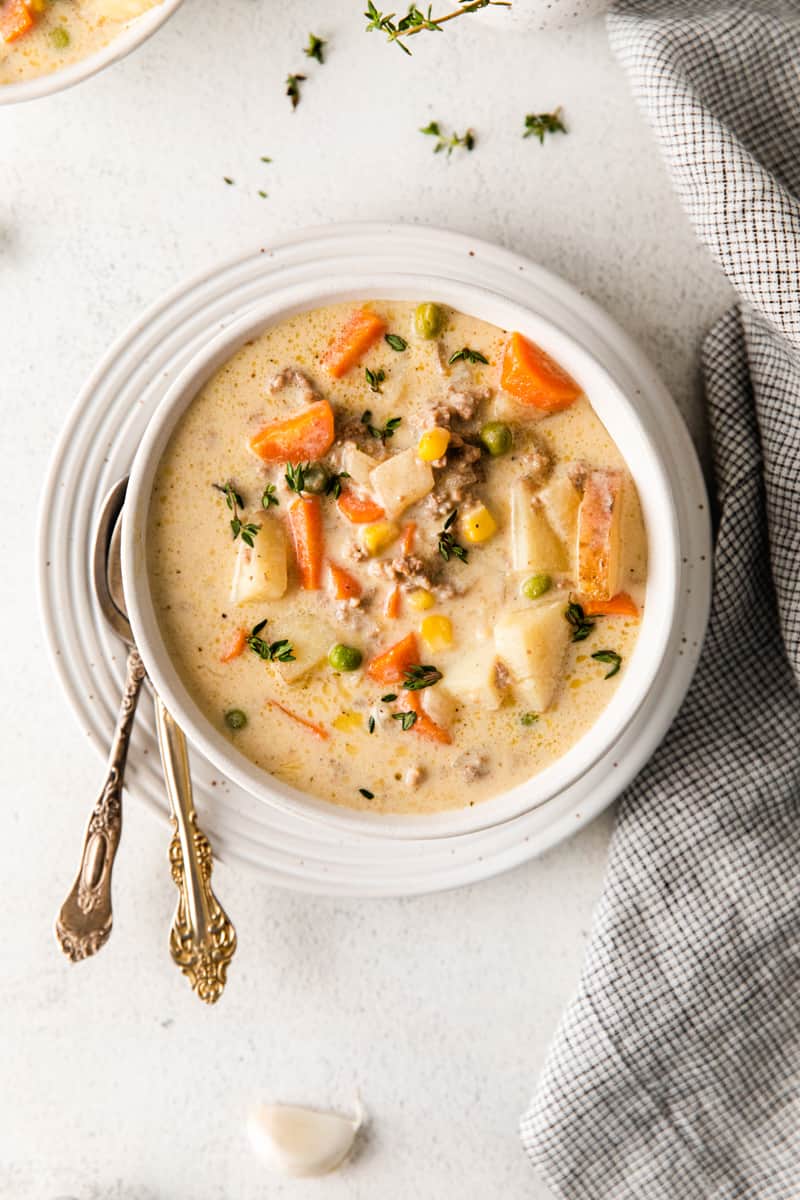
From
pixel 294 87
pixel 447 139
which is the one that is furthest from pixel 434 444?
pixel 294 87

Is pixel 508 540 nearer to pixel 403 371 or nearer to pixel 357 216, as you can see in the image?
pixel 403 371

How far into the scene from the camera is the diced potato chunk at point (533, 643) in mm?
2592

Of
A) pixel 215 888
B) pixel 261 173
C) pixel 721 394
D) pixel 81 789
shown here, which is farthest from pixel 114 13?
pixel 215 888

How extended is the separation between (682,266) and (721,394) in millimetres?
382

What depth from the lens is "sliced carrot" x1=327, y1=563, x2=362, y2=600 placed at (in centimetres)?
260

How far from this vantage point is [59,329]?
10.3 ft

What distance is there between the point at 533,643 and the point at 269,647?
2.00 feet

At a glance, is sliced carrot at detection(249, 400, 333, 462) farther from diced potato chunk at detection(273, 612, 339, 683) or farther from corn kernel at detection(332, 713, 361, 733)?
corn kernel at detection(332, 713, 361, 733)

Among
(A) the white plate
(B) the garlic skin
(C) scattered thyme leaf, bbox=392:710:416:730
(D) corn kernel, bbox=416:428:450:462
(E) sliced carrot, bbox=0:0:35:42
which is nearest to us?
(D) corn kernel, bbox=416:428:450:462

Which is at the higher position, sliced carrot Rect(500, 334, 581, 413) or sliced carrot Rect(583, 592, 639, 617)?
sliced carrot Rect(500, 334, 581, 413)

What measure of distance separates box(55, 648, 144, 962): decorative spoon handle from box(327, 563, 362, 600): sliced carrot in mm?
667

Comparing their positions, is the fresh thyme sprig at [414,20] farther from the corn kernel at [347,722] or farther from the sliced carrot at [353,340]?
the corn kernel at [347,722]

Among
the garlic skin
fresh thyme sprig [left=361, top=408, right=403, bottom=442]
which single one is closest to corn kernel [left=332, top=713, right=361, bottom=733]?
fresh thyme sprig [left=361, top=408, right=403, bottom=442]

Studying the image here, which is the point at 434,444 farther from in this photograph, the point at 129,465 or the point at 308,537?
the point at 129,465
